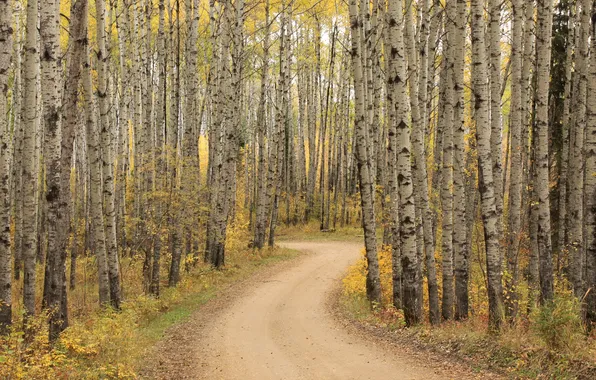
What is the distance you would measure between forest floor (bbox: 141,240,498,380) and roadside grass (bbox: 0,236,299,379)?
43cm

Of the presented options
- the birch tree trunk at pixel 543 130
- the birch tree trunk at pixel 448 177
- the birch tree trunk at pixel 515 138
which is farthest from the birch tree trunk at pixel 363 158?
the birch tree trunk at pixel 543 130

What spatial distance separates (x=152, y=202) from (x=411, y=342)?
9.02 meters

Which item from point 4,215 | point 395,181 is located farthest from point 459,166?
point 4,215

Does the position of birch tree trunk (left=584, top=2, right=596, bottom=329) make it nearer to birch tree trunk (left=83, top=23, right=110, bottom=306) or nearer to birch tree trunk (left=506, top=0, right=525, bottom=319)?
birch tree trunk (left=506, top=0, right=525, bottom=319)

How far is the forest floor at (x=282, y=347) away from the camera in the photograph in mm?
7609

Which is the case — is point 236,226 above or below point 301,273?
above

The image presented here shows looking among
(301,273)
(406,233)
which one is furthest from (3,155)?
(301,273)

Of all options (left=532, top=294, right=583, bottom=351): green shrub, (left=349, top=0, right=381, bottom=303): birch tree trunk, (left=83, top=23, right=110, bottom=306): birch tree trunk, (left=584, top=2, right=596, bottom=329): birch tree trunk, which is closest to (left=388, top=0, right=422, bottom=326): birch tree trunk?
(left=349, top=0, right=381, bottom=303): birch tree trunk

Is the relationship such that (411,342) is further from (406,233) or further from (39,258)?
(39,258)

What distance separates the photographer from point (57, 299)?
7.97 m

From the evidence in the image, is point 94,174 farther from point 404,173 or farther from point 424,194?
point 424,194

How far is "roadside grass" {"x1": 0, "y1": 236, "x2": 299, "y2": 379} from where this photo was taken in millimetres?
6324

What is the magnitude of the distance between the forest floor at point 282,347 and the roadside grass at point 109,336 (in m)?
0.43

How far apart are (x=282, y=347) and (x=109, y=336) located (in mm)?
2988
